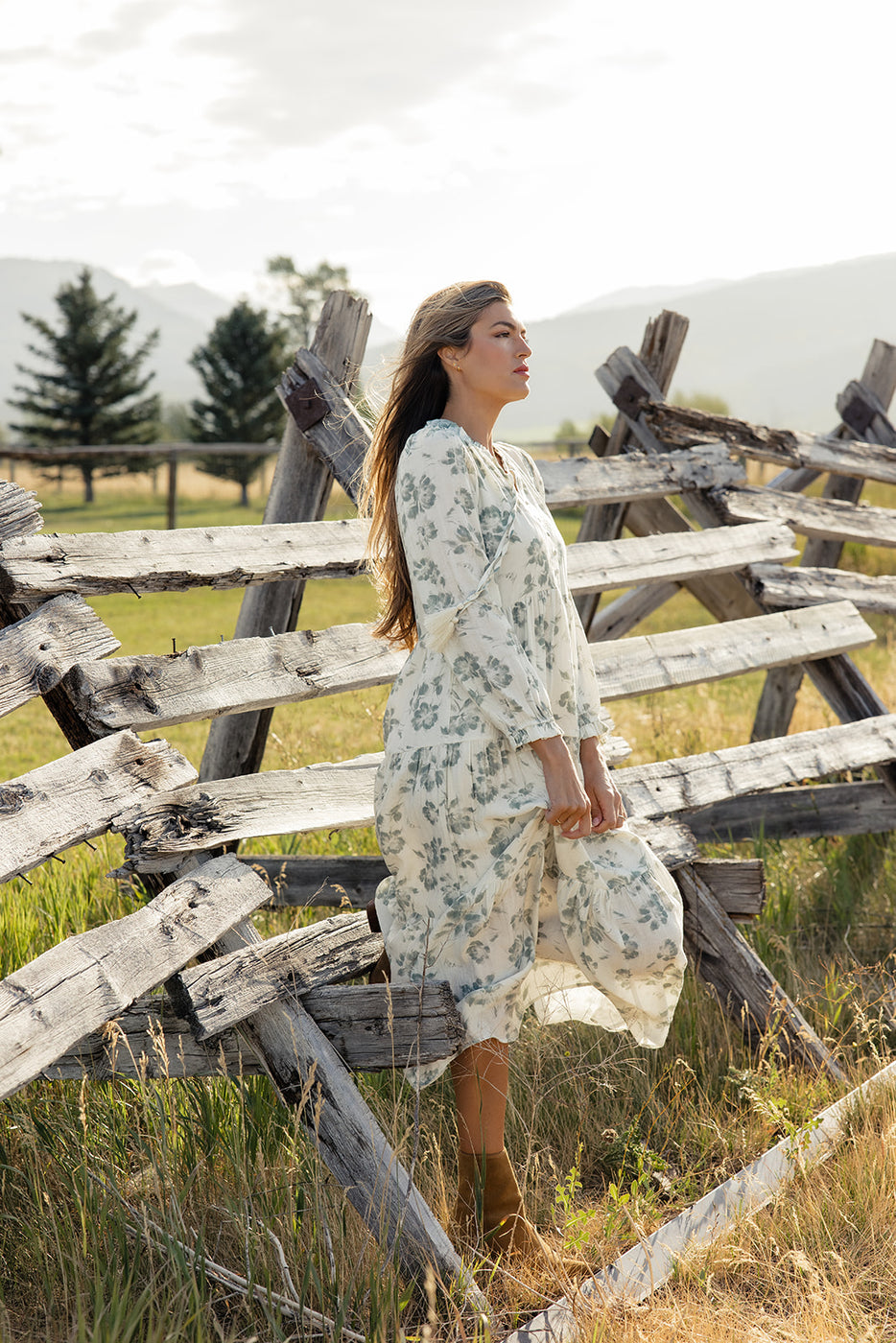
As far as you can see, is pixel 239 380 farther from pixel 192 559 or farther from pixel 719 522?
pixel 192 559

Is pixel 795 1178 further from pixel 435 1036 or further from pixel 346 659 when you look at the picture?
pixel 346 659

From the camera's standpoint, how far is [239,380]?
110ft

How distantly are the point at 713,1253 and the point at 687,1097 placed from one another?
0.67 m

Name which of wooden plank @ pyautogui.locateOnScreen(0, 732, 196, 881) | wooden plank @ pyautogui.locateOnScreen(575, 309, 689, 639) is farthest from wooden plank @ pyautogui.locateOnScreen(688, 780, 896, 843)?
wooden plank @ pyautogui.locateOnScreen(0, 732, 196, 881)

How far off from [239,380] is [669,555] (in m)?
31.3

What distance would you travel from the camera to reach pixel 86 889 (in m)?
3.97

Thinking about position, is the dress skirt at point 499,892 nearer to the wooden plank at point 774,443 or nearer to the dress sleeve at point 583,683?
the dress sleeve at point 583,683

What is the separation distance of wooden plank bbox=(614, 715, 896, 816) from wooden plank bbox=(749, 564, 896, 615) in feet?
1.87

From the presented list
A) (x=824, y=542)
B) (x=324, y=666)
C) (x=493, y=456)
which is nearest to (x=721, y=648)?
(x=324, y=666)

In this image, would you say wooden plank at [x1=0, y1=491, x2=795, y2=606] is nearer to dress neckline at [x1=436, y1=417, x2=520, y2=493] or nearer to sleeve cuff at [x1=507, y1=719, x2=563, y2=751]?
dress neckline at [x1=436, y1=417, x2=520, y2=493]

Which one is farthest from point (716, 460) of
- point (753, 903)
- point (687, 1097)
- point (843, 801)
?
point (687, 1097)

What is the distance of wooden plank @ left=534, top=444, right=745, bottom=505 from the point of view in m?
4.23

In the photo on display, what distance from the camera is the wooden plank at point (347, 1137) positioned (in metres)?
2.18

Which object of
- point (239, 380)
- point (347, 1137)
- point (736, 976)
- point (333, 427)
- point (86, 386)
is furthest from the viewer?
point (239, 380)
